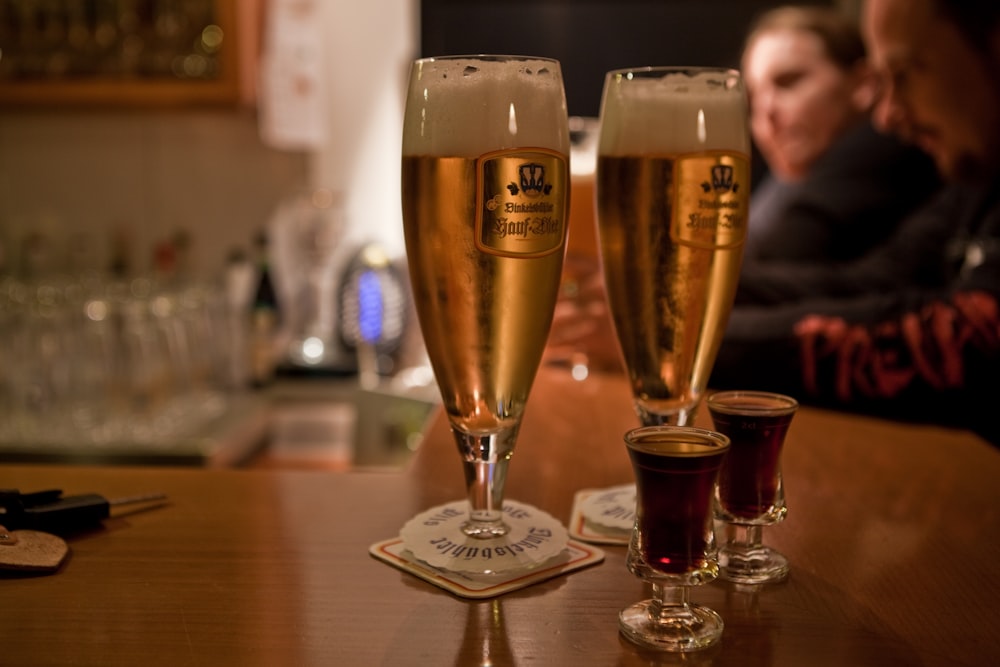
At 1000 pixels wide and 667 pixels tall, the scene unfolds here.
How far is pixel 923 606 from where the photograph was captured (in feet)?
1.90

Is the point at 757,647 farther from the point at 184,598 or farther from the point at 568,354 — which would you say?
the point at 568,354

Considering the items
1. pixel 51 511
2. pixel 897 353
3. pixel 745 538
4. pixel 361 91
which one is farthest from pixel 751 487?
pixel 361 91

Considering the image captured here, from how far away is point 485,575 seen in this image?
612mm

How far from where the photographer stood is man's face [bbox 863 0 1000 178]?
170 cm

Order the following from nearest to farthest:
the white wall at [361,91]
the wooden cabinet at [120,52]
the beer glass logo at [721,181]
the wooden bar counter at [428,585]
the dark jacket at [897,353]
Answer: the wooden bar counter at [428,585] < the beer glass logo at [721,181] < the dark jacket at [897,353] < the wooden cabinet at [120,52] < the white wall at [361,91]

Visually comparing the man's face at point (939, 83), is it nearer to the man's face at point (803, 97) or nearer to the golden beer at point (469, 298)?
the man's face at point (803, 97)

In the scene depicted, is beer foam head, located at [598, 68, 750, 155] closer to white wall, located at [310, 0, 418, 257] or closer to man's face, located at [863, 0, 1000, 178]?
man's face, located at [863, 0, 1000, 178]

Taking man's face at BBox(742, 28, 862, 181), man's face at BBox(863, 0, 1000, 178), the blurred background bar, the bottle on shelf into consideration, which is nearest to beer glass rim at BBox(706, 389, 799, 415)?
man's face at BBox(863, 0, 1000, 178)

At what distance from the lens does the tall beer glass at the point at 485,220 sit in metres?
0.61

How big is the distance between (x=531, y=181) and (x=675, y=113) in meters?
0.17

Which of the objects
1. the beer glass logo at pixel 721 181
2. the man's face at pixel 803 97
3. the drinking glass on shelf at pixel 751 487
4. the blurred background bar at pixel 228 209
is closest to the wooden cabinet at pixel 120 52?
the blurred background bar at pixel 228 209

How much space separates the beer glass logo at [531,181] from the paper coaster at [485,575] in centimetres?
23

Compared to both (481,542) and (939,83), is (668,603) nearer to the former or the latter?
(481,542)

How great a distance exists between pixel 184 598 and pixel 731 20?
113 inches
